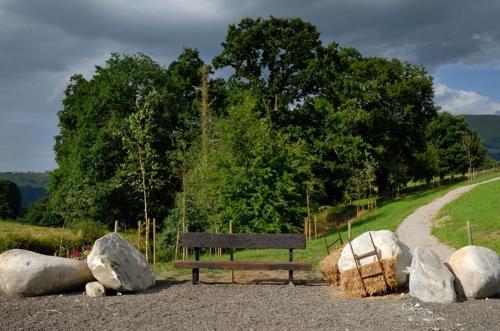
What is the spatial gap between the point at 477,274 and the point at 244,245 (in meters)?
5.05

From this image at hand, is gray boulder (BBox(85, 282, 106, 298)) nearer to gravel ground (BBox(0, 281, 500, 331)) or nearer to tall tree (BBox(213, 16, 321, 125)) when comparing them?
gravel ground (BBox(0, 281, 500, 331))

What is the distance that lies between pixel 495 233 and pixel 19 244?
18.1 meters

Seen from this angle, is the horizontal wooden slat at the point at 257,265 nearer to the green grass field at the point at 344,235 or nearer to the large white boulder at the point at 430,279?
the green grass field at the point at 344,235

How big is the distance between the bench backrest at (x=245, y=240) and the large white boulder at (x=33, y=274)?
2749 mm

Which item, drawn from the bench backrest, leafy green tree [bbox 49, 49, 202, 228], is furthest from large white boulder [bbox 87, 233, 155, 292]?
leafy green tree [bbox 49, 49, 202, 228]

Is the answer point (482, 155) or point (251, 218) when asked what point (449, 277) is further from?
point (482, 155)

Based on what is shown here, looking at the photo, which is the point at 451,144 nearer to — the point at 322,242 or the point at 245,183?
the point at 322,242

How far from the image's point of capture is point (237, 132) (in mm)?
24000

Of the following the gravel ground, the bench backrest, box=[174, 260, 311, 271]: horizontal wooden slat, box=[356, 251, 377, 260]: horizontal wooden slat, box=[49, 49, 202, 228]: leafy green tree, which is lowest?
the gravel ground

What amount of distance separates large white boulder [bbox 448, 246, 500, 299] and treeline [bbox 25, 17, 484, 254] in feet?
42.1

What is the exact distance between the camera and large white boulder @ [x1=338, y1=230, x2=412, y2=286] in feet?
33.3

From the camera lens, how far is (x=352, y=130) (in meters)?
36.3

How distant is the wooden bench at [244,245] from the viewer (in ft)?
37.5

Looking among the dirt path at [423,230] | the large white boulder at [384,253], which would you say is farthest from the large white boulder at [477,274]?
the dirt path at [423,230]
